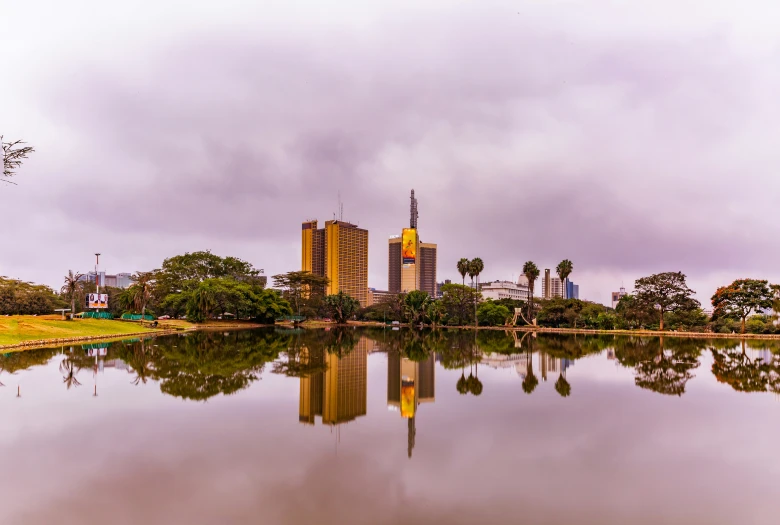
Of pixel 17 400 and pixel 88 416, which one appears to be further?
pixel 17 400

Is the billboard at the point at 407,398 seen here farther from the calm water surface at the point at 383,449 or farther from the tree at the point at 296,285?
the tree at the point at 296,285

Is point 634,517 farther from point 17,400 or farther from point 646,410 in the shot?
point 17,400

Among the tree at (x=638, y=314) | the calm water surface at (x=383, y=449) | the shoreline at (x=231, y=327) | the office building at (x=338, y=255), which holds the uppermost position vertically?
the office building at (x=338, y=255)

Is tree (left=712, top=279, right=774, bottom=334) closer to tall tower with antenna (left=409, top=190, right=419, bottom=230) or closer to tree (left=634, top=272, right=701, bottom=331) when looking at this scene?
tree (left=634, top=272, right=701, bottom=331)

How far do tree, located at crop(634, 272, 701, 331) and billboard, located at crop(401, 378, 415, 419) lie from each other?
48006 mm

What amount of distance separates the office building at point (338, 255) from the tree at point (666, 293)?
107m

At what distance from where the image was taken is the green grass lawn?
106ft

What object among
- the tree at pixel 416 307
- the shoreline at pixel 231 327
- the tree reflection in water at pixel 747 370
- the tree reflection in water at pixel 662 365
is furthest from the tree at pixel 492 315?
the tree reflection in water at pixel 747 370

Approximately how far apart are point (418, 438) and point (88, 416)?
8961 mm

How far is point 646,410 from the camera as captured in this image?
45.8 feet

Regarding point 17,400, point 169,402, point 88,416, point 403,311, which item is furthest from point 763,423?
point 403,311

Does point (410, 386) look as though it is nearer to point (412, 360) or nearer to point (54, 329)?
point (412, 360)

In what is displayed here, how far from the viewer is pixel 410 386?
18.0 meters

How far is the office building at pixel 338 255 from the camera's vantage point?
155250mm
